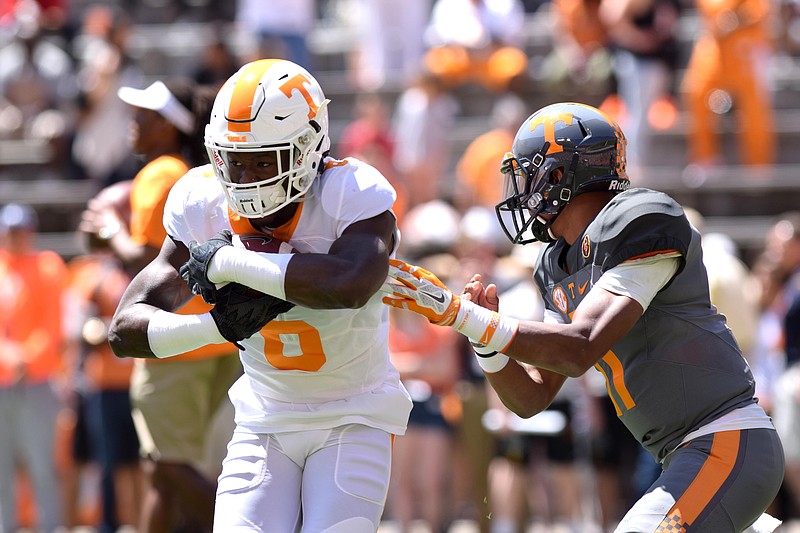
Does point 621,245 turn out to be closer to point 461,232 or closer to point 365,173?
point 365,173

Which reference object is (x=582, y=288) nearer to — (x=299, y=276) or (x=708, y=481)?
(x=708, y=481)

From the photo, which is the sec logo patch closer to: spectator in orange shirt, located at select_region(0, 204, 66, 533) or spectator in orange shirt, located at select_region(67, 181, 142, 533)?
spectator in orange shirt, located at select_region(67, 181, 142, 533)

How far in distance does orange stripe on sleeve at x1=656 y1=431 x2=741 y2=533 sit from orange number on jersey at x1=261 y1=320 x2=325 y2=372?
116 cm

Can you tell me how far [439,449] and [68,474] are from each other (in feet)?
9.06

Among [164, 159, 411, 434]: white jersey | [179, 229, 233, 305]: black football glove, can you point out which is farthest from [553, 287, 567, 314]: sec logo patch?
[179, 229, 233, 305]: black football glove

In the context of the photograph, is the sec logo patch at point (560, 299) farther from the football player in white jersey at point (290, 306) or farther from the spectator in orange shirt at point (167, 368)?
the spectator in orange shirt at point (167, 368)

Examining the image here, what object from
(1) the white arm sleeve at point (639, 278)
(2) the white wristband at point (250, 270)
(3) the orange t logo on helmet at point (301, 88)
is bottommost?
(1) the white arm sleeve at point (639, 278)

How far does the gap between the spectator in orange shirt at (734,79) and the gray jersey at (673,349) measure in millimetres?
7081

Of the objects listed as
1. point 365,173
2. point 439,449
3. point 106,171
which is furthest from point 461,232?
point 365,173

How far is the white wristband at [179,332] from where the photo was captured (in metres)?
3.79

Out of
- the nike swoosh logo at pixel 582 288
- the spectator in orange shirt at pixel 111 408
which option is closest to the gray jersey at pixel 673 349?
the nike swoosh logo at pixel 582 288

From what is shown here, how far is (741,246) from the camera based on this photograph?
1036 cm

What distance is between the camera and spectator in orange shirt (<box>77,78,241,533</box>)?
566 centimetres

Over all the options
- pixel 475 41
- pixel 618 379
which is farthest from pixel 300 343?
pixel 475 41
